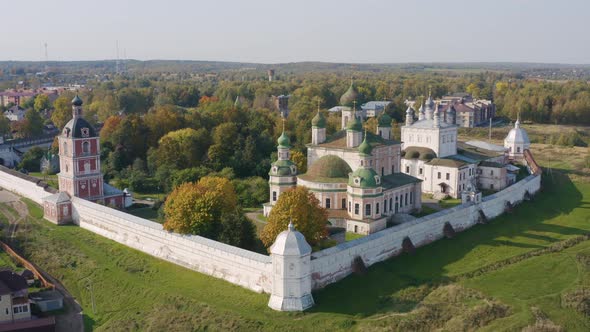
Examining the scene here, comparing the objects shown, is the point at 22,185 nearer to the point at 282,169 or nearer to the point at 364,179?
the point at 282,169

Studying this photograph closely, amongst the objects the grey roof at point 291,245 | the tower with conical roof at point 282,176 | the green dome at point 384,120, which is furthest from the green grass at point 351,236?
the green dome at point 384,120

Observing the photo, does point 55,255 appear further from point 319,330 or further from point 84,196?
point 319,330

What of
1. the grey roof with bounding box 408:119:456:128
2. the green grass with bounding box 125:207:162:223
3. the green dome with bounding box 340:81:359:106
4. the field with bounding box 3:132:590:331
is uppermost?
the green dome with bounding box 340:81:359:106

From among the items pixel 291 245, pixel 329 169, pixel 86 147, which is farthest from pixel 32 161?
pixel 291 245

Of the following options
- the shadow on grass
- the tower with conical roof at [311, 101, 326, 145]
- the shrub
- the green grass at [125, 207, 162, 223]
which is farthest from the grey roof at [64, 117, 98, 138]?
the shadow on grass

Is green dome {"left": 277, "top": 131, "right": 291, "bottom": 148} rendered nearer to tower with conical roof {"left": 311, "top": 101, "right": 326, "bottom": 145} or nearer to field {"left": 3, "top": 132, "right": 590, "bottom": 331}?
tower with conical roof {"left": 311, "top": 101, "right": 326, "bottom": 145}

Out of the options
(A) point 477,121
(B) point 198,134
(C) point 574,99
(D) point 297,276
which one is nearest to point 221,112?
(B) point 198,134

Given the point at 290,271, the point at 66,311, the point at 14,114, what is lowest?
the point at 66,311
